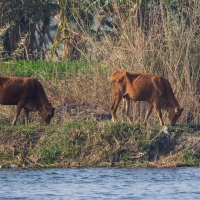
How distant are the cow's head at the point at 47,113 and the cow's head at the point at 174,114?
247cm

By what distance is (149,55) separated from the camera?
728 inches

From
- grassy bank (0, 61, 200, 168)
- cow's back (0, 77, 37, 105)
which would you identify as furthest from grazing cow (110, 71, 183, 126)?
cow's back (0, 77, 37, 105)

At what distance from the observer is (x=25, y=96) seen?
1764cm

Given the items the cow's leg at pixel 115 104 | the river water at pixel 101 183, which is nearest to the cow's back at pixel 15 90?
the cow's leg at pixel 115 104

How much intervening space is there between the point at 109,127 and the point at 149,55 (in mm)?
3078

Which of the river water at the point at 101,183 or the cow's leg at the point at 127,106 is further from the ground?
the cow's leg at the point at 127,106

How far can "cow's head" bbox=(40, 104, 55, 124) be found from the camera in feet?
58.1

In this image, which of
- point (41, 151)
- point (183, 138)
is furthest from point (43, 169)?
point (183, 138)

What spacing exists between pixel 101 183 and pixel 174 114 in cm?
409

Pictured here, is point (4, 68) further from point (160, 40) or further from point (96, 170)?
point (96, 170)

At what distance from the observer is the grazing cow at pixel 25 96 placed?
57.5 ft

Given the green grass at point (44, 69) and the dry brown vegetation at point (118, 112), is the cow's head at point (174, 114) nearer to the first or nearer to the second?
the dry brown vegetation at point (118, 112)

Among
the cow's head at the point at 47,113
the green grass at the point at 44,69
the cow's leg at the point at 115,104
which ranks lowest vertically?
the cow's head at the point at 47,113

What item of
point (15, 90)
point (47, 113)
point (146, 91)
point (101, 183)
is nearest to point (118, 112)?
point (146, 91)
